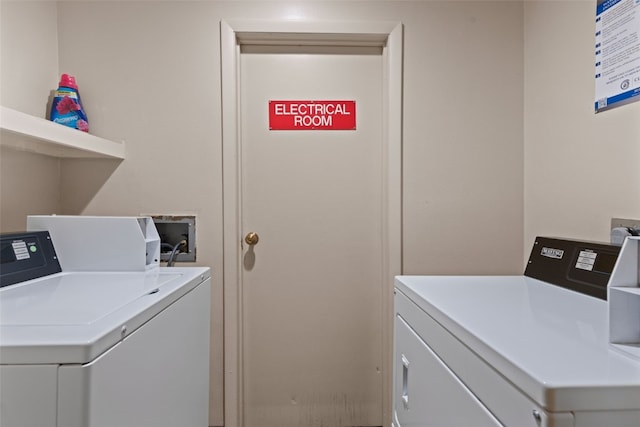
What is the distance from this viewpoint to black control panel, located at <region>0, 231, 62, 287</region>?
42.9 inches

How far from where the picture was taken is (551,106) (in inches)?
62.2

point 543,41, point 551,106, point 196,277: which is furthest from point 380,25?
point 196,277

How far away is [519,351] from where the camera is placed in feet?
1.93

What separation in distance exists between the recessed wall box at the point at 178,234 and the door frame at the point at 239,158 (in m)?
0.14

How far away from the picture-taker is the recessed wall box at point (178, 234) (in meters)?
1.74

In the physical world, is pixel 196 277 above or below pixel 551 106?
below

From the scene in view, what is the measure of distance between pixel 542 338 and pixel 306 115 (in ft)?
Result: 4.63

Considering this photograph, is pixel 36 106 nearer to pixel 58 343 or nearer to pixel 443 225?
pixel 58 343

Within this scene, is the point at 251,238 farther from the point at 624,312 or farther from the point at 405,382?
the point at 624,312

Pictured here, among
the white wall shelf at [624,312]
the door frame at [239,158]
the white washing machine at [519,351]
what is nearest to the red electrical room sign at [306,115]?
the door frame at [239,158]

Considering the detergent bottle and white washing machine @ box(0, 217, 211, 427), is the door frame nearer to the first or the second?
white washing machine @ box(0, 217, 211, 427)

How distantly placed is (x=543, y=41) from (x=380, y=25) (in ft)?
2.22

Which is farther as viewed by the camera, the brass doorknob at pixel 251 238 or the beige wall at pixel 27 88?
the brass doorknob at pixel 251 238

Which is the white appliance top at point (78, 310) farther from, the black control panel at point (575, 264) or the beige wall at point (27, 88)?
the black control panel at point (575, 264)
